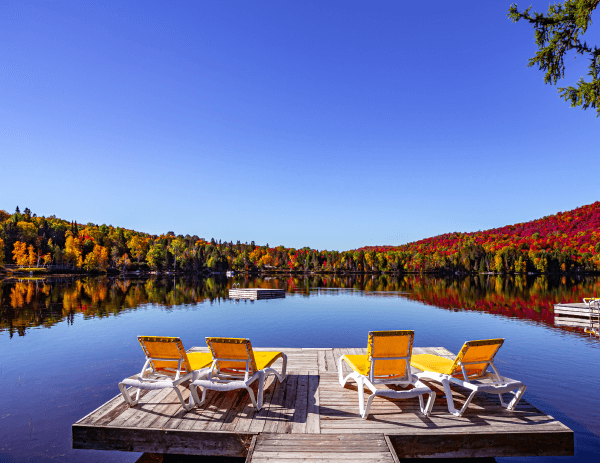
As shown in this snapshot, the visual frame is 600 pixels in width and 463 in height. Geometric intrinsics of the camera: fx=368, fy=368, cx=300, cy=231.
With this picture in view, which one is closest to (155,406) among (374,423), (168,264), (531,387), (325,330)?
(374,423)

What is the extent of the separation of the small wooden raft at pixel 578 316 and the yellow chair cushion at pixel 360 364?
67.0 ft

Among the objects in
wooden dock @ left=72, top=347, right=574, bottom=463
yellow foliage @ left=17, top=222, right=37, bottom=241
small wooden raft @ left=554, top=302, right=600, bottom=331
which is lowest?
small wooden raft @ left=554, top=302, right=600, bottom=331

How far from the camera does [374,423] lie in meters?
5.71

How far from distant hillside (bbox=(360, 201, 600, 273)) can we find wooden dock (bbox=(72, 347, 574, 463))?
484 ft

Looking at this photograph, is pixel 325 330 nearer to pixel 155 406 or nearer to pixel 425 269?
pixel 155 406

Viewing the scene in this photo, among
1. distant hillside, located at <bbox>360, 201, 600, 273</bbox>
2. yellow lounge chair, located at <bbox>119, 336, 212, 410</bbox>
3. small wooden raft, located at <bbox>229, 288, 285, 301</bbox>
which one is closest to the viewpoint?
yellow lounge chair, located at <bbox>119, 336, 212, 410</bbox>

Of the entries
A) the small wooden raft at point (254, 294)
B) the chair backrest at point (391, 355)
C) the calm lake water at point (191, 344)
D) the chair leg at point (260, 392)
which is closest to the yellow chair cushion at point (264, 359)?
the chair leg at point (260, 392)

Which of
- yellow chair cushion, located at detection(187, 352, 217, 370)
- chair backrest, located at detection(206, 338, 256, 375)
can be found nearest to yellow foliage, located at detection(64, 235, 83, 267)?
yellow chair cushion, located at detection(187, 352, 217, 370)

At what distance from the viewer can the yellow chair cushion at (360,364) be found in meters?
6.54

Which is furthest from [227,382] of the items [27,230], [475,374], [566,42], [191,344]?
[27,230]

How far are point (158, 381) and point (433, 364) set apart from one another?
5024 millimetres

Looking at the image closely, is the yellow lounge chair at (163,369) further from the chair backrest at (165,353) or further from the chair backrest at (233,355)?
the chair backrest at (233,355)

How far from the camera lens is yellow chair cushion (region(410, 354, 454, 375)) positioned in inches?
262

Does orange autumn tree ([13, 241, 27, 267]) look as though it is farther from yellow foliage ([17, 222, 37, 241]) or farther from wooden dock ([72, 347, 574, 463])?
wooden dock ([72, 347, 574, 463])
